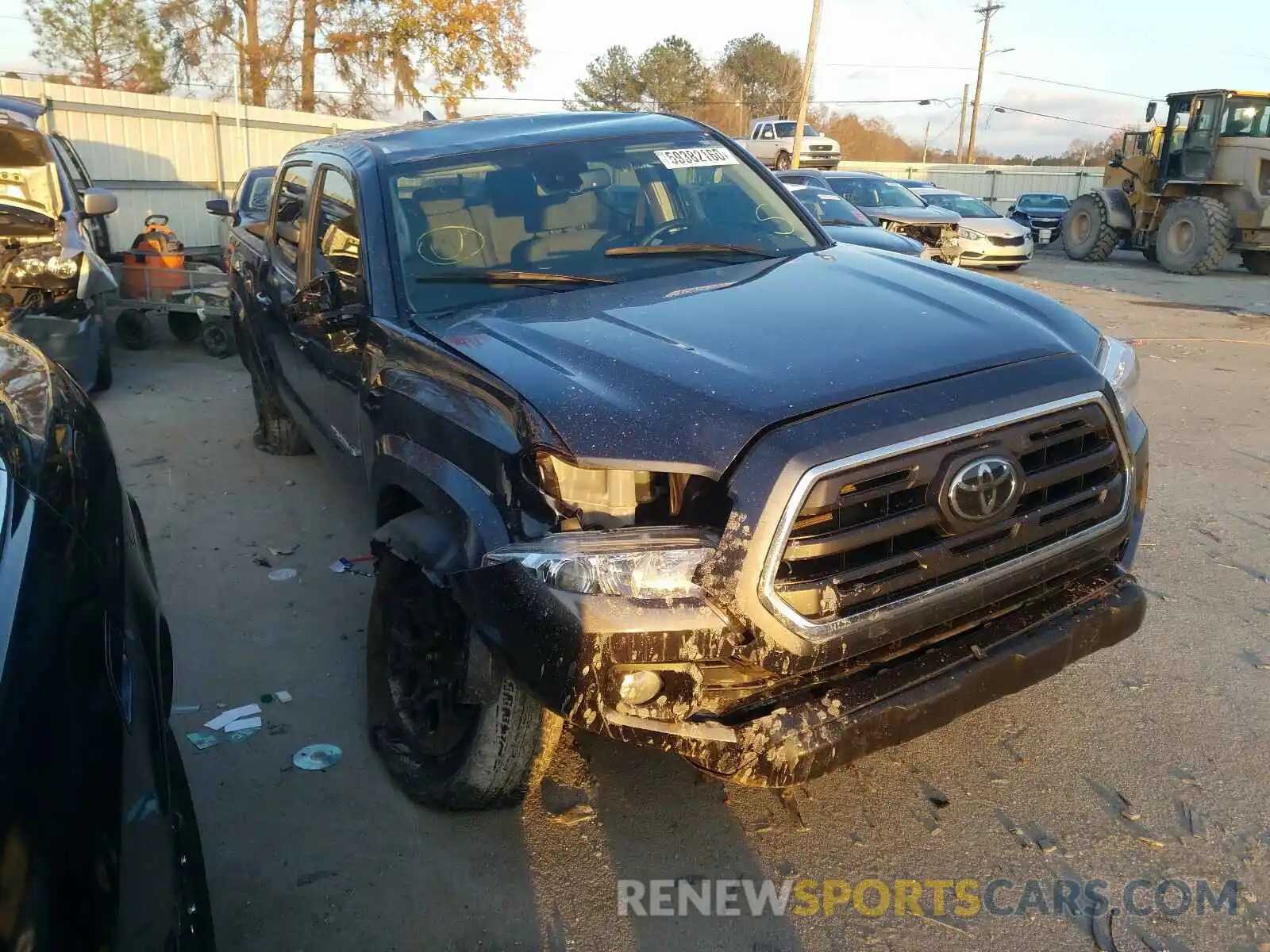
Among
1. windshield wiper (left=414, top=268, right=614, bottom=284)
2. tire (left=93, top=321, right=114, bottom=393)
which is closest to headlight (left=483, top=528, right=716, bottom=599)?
windshield wiper (left=414, top=268, right=614, bottom=284)

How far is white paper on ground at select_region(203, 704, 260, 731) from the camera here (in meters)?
3.48

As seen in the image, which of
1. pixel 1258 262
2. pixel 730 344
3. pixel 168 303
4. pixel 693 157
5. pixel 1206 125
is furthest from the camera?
pixel 1258 262

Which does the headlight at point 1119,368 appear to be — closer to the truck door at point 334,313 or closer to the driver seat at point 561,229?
the driver seat at point 561,229

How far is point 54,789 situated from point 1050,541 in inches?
90.8

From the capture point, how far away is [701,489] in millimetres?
2365

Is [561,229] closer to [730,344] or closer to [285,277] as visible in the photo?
[730,344]

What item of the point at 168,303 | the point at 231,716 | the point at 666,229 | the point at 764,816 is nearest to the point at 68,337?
the point at 168,303

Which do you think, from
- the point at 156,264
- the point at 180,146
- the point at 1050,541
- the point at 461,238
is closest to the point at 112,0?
the point at 180,146

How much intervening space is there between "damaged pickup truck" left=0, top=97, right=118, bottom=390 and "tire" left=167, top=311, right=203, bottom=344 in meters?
1.74

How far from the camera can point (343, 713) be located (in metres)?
3.57

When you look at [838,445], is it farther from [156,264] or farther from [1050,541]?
[156,264]

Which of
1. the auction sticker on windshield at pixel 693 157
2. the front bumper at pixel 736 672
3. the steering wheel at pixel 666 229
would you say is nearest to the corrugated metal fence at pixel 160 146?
the auction sticker on windshield at pixel 693 157

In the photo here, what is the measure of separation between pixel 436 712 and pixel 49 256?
602 cm

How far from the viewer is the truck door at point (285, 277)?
4.51 m
